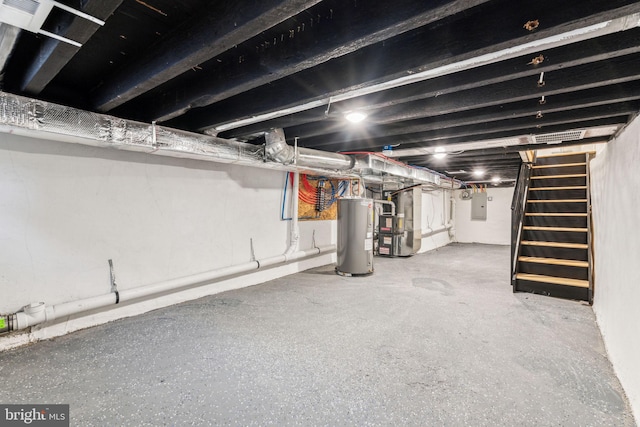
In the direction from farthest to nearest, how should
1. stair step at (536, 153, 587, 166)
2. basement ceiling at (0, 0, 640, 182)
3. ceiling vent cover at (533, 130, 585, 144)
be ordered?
stair step at (536, 153, 587, 166) < ceiling vent cover at (533, 130, 585, 144) < basement ceiling at (0, 0, 640, 182)

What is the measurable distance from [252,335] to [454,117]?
8.02 feet

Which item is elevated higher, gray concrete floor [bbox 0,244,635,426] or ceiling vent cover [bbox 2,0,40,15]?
ceiling vent cover [bbox 2,0,40,15]

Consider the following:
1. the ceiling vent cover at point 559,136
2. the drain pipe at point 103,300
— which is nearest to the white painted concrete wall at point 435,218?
the ceiling vent cover at point 559,136

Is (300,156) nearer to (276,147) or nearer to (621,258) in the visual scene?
(276,147)

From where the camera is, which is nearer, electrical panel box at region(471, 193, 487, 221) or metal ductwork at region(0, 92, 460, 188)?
metal ductwork at region(0, 92, 460, 188)

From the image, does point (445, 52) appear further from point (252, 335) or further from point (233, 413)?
point (252, 335)

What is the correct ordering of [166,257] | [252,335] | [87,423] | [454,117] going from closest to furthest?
1. [87,423]
2. [252,335]
3. [454,117]
4. [166,257]

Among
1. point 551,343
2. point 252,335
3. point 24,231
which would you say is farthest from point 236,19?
point 551,343

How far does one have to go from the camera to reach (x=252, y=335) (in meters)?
2.31

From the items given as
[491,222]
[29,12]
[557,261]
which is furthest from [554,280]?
[491,222]

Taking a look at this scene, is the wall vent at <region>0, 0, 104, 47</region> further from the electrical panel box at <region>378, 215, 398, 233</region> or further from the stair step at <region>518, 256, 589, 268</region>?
the electrical panel box at <region>378, 215, 398, 233</region>

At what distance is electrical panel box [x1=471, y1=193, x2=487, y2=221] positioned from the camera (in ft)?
28.7
